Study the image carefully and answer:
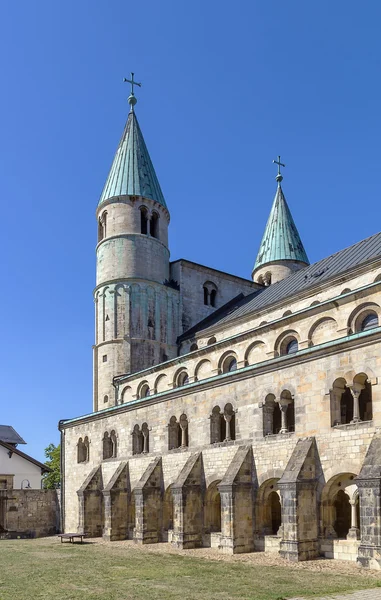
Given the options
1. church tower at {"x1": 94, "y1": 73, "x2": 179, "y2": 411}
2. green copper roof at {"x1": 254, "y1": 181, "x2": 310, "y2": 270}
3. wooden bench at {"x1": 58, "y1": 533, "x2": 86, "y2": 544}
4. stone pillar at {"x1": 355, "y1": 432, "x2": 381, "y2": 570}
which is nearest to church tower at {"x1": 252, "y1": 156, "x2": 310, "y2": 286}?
green copper roof at {"x1": 254, "y1": 181, "x2": 310, "y2": 270}

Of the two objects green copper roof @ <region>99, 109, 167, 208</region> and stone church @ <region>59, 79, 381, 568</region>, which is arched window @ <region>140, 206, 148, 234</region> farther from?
green copper roof @ <region>99, 109, 167, 208</region>

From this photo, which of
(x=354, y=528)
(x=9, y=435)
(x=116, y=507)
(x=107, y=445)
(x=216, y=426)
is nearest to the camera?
(x=354, y=528)

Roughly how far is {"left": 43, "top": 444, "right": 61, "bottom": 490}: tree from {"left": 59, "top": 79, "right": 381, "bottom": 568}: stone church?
2562cm

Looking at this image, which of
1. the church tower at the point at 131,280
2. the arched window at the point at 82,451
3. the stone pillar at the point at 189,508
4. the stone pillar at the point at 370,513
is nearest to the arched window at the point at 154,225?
the church tower at the point at 131,280

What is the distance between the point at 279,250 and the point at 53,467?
35324mm

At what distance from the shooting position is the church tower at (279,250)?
68250 millimetres

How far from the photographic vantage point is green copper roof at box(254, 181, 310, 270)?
6900 cm

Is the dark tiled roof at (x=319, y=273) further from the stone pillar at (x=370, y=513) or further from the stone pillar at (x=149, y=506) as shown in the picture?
the stone pillar at (x=370, y=513)

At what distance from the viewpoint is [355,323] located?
109ft

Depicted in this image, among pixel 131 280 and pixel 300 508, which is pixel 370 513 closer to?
pixel 300 508

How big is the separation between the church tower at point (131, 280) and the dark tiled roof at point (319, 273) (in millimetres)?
7001

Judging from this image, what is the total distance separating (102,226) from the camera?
186 feet

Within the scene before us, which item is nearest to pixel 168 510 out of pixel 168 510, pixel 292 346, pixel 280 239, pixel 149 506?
pixel 168 510

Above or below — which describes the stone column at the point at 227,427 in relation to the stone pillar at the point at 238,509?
above
